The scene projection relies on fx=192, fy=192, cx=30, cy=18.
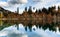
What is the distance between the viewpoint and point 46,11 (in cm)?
1510

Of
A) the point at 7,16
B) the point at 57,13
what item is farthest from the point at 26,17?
the point at 57,13

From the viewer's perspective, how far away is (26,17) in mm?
14938

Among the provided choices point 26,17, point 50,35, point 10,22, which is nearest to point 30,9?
point 26,17

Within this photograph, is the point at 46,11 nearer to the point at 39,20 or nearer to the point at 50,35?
the point at 39,20

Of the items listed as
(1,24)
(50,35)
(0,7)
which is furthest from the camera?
(0,7)

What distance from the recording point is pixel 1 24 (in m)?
14.3

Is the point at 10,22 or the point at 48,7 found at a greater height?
the point at 48,7

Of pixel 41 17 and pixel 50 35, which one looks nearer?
pixel 50 35

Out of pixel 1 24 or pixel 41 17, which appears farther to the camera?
pixel 41 17

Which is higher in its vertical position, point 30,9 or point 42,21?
point 30,9

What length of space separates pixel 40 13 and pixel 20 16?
63.1 inches

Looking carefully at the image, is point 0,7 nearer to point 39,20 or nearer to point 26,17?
point 26,17

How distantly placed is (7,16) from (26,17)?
1473mm

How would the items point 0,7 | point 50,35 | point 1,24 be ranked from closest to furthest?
point 50,35
point 1,24
point 0,7
